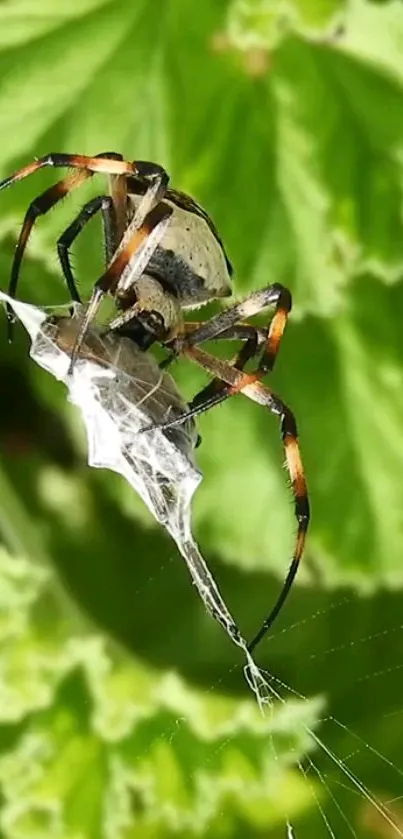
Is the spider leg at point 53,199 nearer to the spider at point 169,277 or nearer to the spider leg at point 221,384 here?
the spider at point 169,277

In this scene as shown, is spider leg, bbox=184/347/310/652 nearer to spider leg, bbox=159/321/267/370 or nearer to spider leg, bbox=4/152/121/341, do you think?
spider leg, bbox=159/321/267/370

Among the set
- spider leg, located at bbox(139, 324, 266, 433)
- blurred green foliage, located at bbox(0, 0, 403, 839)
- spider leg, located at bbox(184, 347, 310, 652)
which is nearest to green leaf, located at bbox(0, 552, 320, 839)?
blurred green foliage, located at bbox(0, 0, 403, 839)

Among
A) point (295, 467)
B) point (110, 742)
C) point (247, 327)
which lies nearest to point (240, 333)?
point (247, 327)

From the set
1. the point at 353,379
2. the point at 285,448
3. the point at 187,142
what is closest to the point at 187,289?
the point at 285,448

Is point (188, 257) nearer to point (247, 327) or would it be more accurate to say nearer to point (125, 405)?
point (247, 327)

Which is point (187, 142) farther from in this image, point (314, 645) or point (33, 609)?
point (314, 645)
